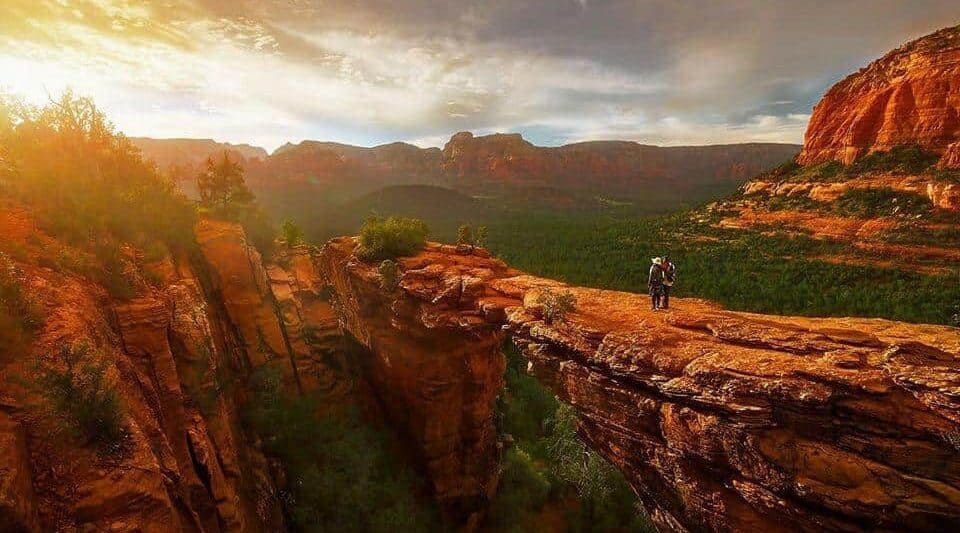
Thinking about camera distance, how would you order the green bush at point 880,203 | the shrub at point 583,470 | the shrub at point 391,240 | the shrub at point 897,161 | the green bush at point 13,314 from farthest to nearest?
the shrub at point 897,161, the green bush at point 880,203, the shrub at point 583,470, the shrub at point 391,240, the green bush at point 13,314

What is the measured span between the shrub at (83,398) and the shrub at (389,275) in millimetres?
12806

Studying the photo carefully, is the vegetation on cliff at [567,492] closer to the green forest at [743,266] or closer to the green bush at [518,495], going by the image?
the green bush at [518,495]

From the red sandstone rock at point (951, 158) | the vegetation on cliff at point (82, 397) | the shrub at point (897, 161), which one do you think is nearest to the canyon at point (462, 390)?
the vegetation on cliff at point (82, 397)

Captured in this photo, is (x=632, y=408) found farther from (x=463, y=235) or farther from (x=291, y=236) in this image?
(x=291, y=236)

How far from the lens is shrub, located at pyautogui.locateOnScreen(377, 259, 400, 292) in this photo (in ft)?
66.8

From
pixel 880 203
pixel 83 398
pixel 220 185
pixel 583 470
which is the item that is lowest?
pixel 583 470

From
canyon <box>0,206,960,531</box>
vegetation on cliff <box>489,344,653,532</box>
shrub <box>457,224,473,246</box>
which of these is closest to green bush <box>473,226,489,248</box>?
shrub <box>457,224,473,246</box>

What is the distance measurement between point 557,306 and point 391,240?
11592 mm

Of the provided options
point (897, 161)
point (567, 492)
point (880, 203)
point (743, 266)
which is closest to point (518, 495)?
point (567, 492)

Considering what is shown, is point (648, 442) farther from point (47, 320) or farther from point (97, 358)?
point (47, 320)

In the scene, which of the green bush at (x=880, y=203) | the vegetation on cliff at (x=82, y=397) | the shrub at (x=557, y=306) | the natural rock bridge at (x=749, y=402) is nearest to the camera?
the vegetation on cliff at (x=82, y=397)

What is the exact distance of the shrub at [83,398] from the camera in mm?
7094

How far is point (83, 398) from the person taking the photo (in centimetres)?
718

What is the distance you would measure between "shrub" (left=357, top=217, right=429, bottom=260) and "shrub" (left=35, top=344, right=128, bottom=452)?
585 inches
